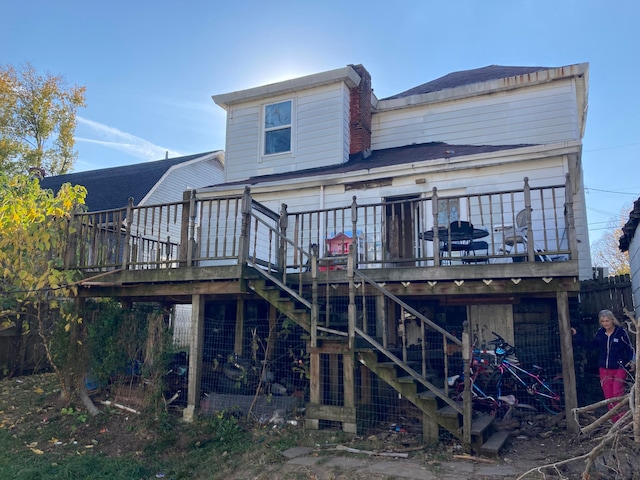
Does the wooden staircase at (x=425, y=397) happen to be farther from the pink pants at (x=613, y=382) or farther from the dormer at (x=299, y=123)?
the dormer at (x=299, y=123)

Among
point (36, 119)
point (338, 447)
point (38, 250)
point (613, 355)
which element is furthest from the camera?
point (36, 119)

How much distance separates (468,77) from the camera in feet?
39.5

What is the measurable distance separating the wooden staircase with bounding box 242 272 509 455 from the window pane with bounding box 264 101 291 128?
21.1ft

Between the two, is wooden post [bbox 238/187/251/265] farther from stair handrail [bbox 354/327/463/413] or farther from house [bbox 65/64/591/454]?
stair handrail [bbox 354/327/463/413]

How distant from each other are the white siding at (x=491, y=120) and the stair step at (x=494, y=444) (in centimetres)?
656

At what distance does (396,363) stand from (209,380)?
11.4 ft

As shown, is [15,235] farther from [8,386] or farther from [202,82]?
[202,82]

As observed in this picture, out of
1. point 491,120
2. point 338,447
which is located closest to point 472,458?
point 338,447

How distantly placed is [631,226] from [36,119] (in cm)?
2601

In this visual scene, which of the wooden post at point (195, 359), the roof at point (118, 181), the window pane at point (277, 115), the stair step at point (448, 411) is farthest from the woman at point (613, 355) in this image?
the roof at point (118, 181)

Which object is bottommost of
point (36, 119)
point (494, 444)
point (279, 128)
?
point (494, 444)

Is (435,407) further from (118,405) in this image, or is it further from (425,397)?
(118,405)

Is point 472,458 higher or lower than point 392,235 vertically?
lower

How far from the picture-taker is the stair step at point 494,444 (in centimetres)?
504
